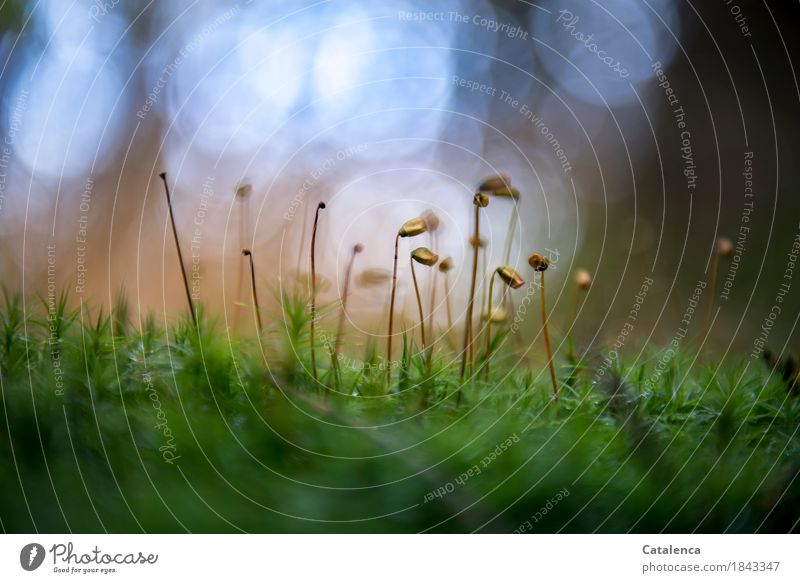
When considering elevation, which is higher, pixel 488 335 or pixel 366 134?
pixel 366 134

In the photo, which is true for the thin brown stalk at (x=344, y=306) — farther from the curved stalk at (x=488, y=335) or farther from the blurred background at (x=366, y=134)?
the curved stalk at (x=488, y=335)

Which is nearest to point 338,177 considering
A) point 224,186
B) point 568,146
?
point 224,186

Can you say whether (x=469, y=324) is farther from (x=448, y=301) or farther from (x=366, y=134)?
(x=366, y=134)

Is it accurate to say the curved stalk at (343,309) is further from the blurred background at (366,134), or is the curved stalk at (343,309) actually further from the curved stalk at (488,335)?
the curved stalk at (488,335)

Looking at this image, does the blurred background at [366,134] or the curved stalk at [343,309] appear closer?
the curved stalk at [343,309]

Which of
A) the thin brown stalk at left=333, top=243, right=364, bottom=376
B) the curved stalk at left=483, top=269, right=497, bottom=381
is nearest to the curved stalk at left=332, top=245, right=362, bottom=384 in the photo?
the thin brown stalk at left=333, top=243, right=364, bottom=376

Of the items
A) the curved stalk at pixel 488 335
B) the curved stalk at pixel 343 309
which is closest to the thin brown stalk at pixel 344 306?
the curved stalk at pixel 343 309

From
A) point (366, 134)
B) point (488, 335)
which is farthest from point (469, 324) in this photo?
point (366, 134)

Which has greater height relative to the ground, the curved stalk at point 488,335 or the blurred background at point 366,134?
the blurred background at point 366,134

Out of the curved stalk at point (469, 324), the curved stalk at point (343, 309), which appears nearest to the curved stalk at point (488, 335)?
the curved stalk at point (469, 324)
